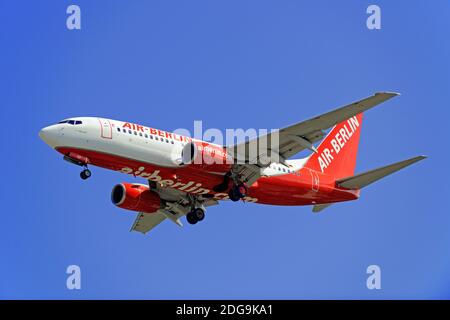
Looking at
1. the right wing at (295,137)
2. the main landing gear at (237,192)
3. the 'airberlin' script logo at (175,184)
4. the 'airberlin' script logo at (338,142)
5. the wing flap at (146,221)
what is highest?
the 'airberlin' script logo at (338,142)

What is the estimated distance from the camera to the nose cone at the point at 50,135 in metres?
50.4

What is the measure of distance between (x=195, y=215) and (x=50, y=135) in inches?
442

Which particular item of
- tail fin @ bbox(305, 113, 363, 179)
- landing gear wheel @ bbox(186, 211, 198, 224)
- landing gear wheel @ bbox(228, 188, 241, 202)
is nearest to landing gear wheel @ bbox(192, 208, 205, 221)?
landing gear wheel @ bbox(186, 211, 198, 224)

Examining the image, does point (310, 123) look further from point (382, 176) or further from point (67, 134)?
point (67, 134)

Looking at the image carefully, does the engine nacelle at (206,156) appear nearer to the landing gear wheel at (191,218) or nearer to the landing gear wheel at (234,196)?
the landing gear wheel at (234,196)

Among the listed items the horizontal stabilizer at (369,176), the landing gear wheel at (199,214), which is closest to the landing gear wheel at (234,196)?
the landing gear wheel at (199,214)

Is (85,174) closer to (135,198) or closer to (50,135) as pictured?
(50,135)

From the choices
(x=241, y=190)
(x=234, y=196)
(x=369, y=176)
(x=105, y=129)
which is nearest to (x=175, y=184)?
(x=234, y=196)

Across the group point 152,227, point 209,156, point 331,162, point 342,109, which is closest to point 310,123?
point 342,109

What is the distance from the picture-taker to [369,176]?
5588cm

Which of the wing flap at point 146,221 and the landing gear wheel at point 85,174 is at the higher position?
the landing gear wheel at point 85,174
